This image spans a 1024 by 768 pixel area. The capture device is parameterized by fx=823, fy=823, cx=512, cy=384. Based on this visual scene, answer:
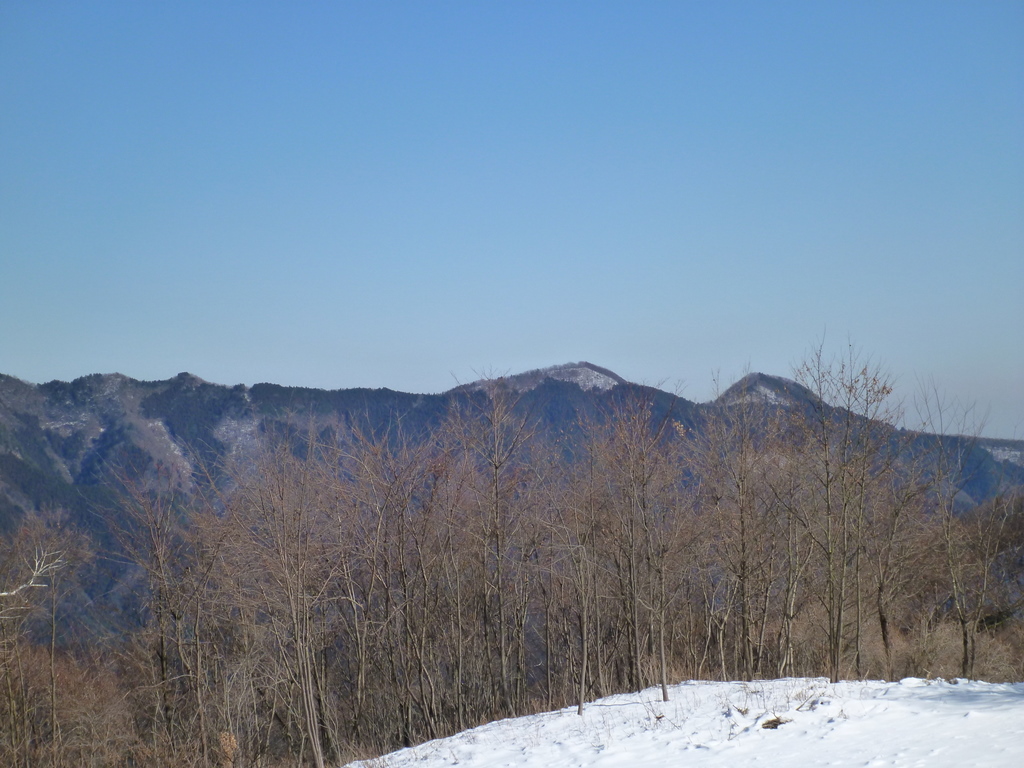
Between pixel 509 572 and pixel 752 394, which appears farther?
pixel 509 572

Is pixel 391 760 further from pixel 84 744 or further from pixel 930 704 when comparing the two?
pixel 84 744

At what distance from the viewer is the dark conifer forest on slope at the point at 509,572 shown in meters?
20.0

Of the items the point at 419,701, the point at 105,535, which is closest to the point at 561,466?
the point at 419,701

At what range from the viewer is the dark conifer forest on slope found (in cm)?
2005

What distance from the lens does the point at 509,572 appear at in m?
28.4

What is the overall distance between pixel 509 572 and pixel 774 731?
58.6ft

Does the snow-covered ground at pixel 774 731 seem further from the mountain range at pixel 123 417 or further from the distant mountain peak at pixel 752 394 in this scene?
the mountain range at pixel 123 417

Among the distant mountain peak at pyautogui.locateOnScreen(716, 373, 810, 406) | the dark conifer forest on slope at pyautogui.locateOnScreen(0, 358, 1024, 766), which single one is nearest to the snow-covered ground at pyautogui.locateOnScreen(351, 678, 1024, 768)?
the dark conifer forest on slope at pyautogui.locateOnScreen(0, 358, 1024, 766)

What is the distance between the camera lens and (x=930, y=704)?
11531 mm

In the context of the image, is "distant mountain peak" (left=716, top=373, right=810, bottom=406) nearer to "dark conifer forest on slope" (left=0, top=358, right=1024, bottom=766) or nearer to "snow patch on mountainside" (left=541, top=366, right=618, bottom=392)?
"dark conifer forest on slope" (left=0, top=358, right=1024, bottom=766)

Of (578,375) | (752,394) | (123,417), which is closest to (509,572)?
(752,394)

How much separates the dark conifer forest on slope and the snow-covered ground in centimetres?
405

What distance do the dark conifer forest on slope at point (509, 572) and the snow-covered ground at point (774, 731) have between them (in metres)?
4.05

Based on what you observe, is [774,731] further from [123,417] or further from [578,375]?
[123,417]
